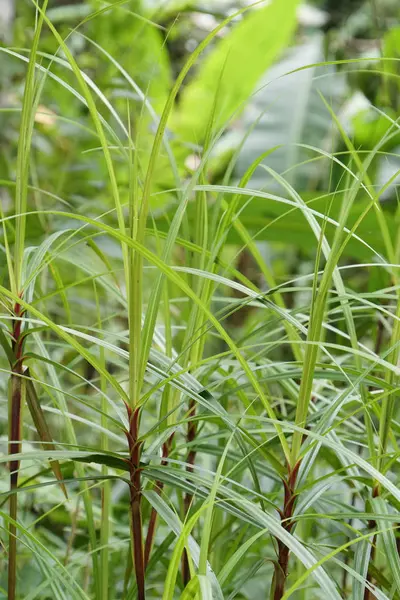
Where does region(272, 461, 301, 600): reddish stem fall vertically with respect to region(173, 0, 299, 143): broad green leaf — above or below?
below

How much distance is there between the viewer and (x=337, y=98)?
63.5 inches

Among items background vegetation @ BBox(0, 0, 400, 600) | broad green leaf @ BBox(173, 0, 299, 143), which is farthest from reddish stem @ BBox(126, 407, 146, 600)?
broad green leaf @ BBox(173, 0, 299, 143)

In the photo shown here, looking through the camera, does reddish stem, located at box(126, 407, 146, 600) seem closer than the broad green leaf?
Yes

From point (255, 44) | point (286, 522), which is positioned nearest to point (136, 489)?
point (286, 522)

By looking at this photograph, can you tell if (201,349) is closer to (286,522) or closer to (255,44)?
(286,522)

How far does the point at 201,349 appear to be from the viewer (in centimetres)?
37

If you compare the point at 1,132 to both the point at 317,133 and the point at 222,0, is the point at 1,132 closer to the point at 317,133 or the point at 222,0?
the point at 317,133

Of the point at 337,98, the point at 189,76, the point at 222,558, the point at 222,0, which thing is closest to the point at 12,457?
the point at 222,558

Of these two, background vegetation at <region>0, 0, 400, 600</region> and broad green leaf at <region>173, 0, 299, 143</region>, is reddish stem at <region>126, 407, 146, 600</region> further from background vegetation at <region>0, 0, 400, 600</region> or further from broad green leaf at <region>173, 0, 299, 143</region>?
broad green leaf at <region>173, 0, 299, 143</region>

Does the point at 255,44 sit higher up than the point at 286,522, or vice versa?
the point at 255,44

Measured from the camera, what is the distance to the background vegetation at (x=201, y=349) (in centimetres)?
29

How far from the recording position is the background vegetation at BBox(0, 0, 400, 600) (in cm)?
29

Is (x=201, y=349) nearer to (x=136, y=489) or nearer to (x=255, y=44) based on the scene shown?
(x=136, y=489)

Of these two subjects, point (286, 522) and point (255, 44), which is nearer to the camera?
point (286, 522)
